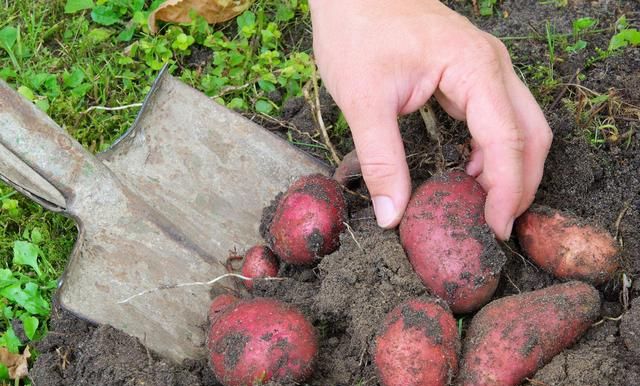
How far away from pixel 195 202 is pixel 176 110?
366 millimetres

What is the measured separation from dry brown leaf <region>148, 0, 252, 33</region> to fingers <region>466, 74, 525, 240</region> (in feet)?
5.43

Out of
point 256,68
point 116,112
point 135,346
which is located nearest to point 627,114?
point 256,68

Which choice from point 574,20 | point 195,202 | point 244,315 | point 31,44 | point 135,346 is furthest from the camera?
point 31,44

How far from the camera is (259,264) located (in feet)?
7.38

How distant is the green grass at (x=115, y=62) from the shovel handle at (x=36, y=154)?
369 mm

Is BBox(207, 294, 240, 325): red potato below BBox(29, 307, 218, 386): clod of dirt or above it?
above

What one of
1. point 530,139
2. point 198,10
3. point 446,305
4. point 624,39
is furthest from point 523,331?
point 198,10

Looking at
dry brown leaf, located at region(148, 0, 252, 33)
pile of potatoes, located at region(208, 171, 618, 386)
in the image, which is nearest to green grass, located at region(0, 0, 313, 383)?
dry brown leaf, located at region(148, 0, 252, 33)

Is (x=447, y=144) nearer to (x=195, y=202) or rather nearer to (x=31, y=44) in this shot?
(x=195, y=202)

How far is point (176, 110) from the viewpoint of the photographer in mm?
2660

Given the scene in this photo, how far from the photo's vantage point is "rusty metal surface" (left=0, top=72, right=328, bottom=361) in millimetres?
2279

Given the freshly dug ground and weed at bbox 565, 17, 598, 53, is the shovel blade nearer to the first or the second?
the freshly dug ground

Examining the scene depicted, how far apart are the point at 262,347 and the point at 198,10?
1945 mm

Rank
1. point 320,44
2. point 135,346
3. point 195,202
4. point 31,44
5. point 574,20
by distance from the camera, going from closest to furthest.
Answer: point 135,346 < point 320,44 < point 195,202 < point 574,20 < point 31,44
